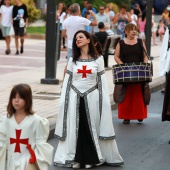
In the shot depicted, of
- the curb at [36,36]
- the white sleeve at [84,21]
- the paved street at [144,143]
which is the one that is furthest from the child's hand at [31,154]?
the curb at [36,36]

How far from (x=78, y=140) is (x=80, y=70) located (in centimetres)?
83

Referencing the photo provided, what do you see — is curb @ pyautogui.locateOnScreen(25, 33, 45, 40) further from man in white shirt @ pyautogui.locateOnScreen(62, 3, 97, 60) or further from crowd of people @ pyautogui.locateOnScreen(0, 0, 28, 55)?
man in white shirt @ pyautogui.locateOnScreen(62, 3, 97, 60)

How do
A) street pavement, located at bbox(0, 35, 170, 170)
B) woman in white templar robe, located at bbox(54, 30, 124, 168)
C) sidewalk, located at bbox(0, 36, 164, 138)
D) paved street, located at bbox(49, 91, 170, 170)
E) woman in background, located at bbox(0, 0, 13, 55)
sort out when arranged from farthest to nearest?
woman in background, located at bbox(0, 0, 13, 55) → sidewalk, located at bbox(0, 36, 164, 138) → street pavement, located at bbox(0, 35, 170, 170) → paved street, located at bbox(49, 91, 170, 170) → woman in white templar robe, located at bbox(54, 30, 124, 168)

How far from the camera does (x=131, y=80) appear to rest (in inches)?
480

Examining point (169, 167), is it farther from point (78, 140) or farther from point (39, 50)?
point (39, 50)

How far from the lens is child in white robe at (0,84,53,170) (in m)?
6.88

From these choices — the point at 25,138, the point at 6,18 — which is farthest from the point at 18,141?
the point at 6,18

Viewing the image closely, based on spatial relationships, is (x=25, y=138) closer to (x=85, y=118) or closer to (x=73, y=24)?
(x=85, y=118)

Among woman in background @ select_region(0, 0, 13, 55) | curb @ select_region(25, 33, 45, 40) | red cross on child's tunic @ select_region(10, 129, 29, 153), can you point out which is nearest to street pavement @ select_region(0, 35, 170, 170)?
woman in background @ select_region(0, 0, 13, 55)

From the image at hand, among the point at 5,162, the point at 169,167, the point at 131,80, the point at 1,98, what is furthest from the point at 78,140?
the point at 1,98

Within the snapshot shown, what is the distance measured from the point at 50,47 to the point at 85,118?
7.66 meters

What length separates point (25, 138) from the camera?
6.92m

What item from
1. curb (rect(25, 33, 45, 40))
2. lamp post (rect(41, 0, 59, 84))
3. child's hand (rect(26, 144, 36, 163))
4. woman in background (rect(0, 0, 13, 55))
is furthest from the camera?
curb (rect(25, 33, 45, 40))

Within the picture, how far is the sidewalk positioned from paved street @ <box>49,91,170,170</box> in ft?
3.47
